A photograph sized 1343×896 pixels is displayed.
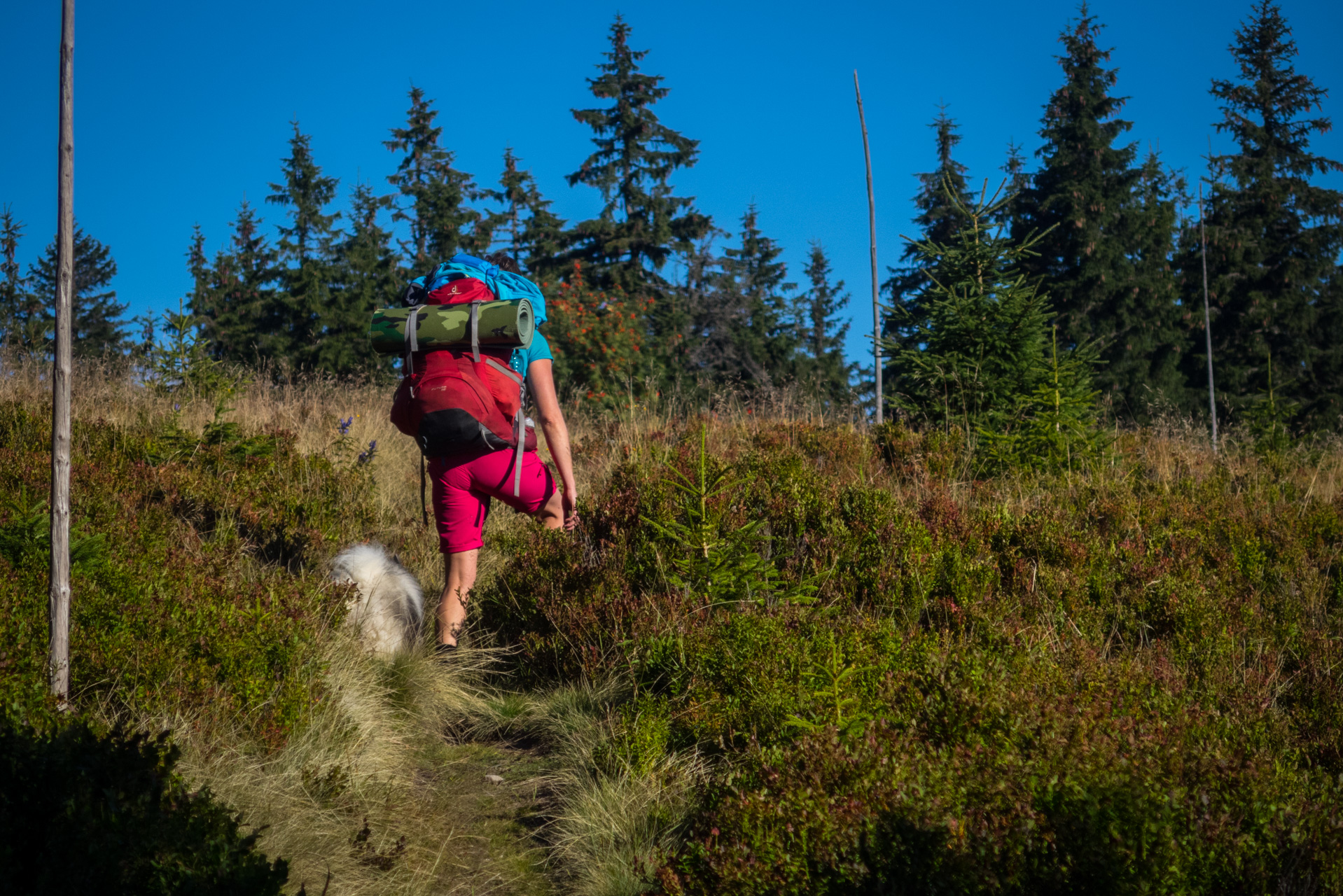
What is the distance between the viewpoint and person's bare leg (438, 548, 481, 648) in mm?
3828

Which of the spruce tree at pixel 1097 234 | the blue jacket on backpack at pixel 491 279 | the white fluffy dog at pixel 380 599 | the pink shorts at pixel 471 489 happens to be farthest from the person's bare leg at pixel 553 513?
the spruce tree at pixel 1097 234

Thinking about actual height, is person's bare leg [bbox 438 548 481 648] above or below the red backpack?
below

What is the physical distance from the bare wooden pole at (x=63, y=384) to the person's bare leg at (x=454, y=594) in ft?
5.22

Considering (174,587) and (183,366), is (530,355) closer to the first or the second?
(174,587)

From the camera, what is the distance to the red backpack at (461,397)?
11.2 ft

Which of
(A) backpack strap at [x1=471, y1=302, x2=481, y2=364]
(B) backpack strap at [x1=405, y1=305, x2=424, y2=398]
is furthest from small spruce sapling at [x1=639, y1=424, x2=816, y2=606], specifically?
(B) backpack strap at [x1=405, y1=305, x2=424, y2=398]

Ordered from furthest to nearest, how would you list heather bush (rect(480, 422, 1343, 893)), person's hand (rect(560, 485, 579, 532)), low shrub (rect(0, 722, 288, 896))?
person's hand (rect(560, 485, 579, 532)) → heather bush (rect(480, 422, 1343, 893)) → low shrub (rect(0, 722, 288, 896))

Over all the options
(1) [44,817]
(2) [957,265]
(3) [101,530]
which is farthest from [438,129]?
(1) [44,817]

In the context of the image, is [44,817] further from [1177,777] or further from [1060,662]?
[1060,662]

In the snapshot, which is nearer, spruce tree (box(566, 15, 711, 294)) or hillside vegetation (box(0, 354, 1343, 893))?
hillside vegetation (box(0, 354, 1343, 893))

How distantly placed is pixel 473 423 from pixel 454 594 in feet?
3.07

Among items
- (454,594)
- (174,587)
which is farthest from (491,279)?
(174,587)

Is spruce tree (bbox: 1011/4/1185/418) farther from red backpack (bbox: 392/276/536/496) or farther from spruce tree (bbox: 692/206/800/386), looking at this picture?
red backpack (bbox: 392/276/536/496)

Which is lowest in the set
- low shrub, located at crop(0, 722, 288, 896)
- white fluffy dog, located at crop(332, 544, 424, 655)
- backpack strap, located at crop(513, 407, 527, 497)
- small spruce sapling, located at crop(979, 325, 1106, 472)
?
low shrub, located at crop(0, 722, 288, 896)
